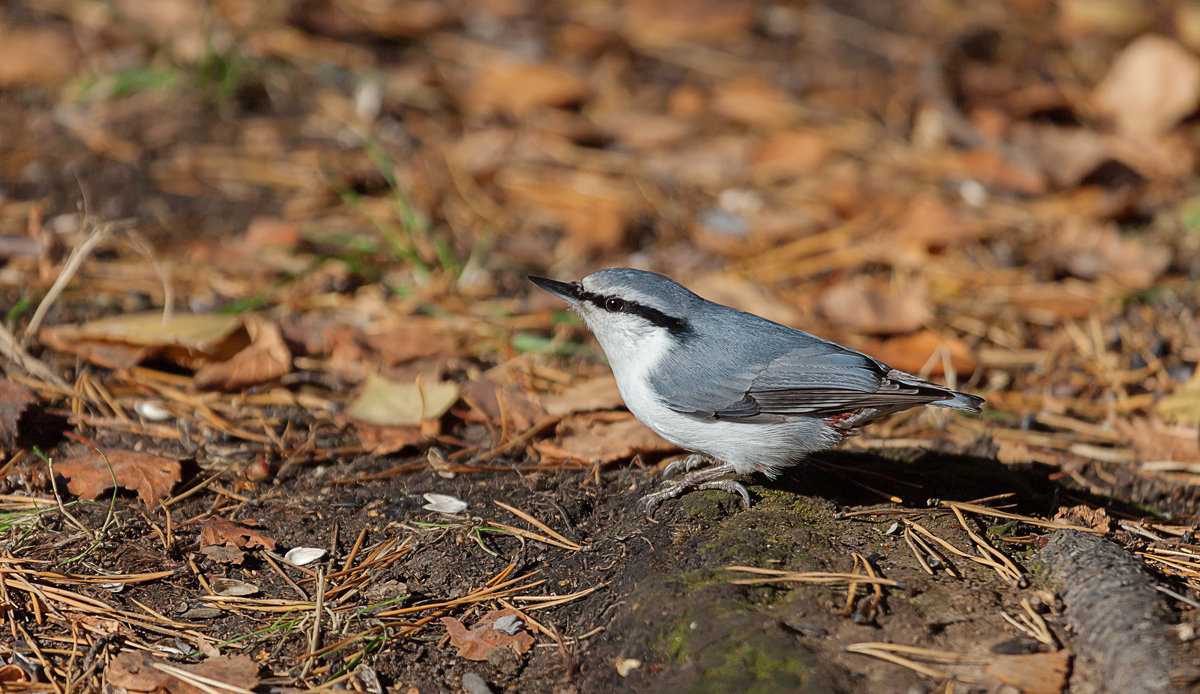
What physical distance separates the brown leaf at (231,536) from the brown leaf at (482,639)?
0.68 metres

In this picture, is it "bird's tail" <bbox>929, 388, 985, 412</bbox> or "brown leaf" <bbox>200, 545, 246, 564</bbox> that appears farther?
"bird's tail" <bbox>929, 388, 985, 412</bbox>

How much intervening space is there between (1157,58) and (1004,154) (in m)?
1.38

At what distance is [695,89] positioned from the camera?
6918mm

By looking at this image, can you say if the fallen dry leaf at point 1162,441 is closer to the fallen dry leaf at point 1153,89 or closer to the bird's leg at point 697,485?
the bird's leg at point 697,485

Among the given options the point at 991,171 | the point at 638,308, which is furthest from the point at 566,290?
the point at 991,171

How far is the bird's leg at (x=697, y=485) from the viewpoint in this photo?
2.97 meters

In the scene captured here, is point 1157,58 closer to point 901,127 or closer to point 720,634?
point 901,127

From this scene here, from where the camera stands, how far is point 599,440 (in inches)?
136

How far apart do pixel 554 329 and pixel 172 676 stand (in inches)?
106

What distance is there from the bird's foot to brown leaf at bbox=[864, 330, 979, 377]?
1.44 m

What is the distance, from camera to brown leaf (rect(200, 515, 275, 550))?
280 centimetres

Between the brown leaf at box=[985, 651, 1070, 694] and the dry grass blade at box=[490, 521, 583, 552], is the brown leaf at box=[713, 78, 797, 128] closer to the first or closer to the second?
the dry grass blade at box=[490, 521, 583, 552]

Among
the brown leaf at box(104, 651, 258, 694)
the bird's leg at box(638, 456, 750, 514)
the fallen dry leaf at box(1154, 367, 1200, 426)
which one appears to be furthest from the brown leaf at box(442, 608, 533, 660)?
the fallen dry leaf at box(1154, 367, 1200, 426)

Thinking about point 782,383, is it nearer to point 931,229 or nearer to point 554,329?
point 554,329
